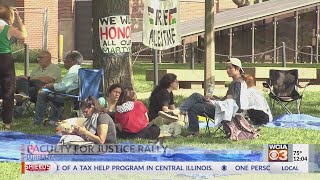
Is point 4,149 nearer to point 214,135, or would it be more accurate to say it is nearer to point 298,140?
point 214,135

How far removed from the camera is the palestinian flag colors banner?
488 inches

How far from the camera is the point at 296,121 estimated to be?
12297 mm

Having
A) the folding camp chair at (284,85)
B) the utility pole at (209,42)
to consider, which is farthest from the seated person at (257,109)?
the utility pole at (209,42)

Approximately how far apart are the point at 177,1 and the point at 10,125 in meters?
3.52

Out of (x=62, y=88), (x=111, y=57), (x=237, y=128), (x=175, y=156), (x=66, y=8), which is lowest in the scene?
(x=237, y=128)

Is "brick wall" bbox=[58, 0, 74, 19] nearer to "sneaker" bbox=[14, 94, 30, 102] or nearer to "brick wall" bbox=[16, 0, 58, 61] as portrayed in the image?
"brick wall" bbox=[16, 0, 58, 61]

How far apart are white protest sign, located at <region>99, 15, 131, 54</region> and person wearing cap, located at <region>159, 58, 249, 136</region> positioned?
1597mm

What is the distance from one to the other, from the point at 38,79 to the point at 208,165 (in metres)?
6.68

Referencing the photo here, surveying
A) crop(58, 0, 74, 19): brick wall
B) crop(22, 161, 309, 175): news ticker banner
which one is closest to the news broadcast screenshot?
crop(22, 161, 309, 175): news ticker banner

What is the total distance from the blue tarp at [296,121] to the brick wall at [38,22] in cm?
1848

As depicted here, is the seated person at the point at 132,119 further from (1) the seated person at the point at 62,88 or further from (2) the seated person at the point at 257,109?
(2) the seated person at the point at 257,109

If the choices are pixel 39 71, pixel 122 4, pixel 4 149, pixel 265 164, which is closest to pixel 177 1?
pixel 122 4

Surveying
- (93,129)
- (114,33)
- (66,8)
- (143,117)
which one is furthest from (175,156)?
(66,8)

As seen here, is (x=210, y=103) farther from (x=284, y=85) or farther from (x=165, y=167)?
(x=165, y=167)
